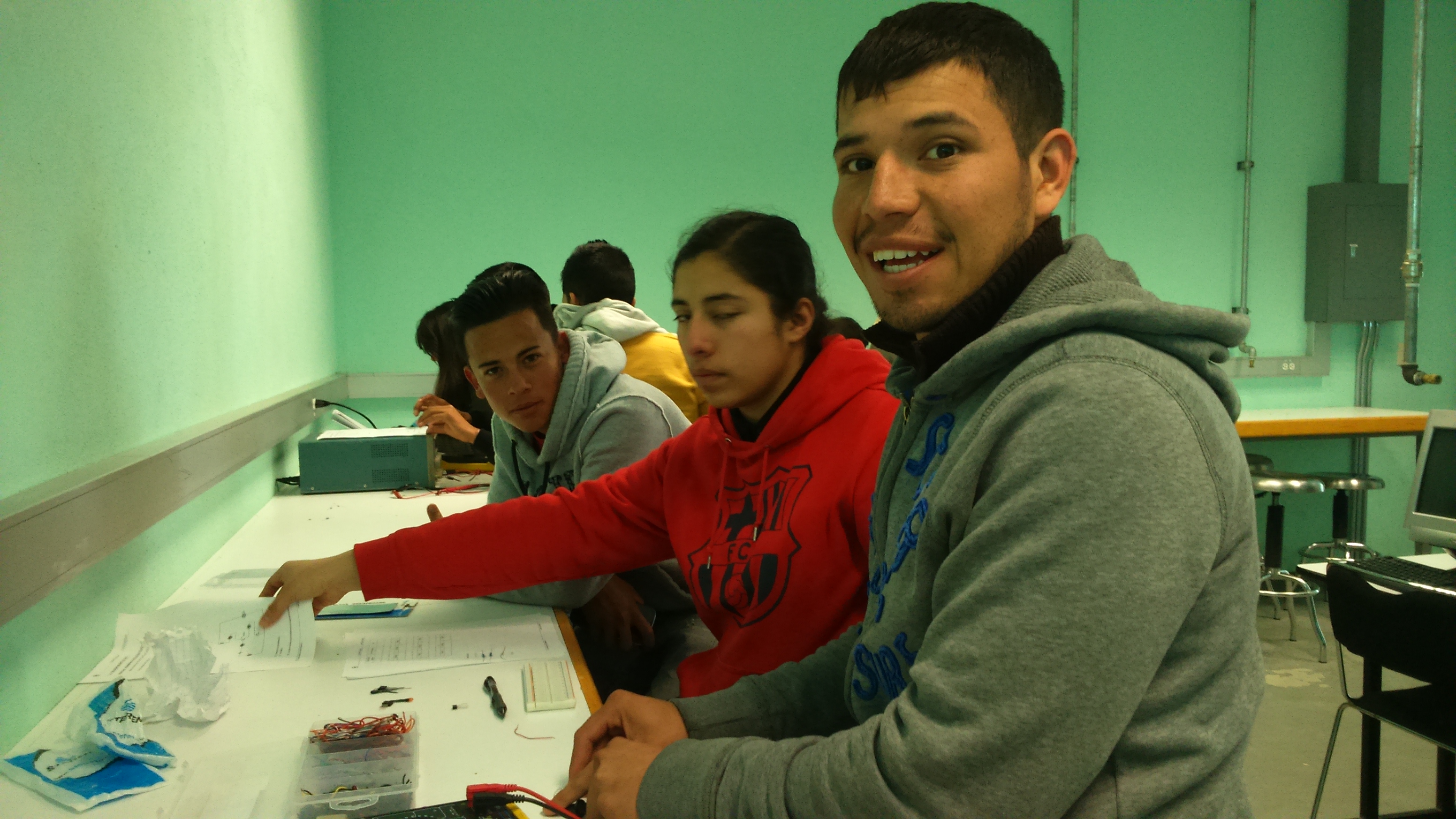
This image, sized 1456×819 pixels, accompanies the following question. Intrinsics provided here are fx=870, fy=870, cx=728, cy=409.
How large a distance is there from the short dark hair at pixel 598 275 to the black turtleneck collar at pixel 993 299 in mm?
2312

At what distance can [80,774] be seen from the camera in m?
0.91

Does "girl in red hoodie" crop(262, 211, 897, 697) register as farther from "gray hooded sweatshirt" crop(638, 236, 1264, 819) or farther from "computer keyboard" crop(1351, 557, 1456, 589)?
"computer keyboard" crop(1351, 557, 1456, 589)

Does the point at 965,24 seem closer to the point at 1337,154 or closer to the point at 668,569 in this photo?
the point at 668,569

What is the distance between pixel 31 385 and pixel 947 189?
1.15 m

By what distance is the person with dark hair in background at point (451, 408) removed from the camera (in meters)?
2.87

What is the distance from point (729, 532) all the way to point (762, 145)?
3.41 m

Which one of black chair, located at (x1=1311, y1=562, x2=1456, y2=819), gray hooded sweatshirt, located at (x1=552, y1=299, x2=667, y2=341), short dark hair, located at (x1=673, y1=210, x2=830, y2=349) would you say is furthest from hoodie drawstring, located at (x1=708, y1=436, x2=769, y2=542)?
black chair, located at (x1=1311, y1=562, x2=1456, y2=819)

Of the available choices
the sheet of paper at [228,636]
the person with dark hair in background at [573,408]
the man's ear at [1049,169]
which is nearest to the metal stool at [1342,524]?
the person with dark hair in background at [573,408]

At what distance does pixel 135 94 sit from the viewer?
4.90ft

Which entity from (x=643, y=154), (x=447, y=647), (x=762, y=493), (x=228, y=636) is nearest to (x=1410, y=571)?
(x=762, y=493)

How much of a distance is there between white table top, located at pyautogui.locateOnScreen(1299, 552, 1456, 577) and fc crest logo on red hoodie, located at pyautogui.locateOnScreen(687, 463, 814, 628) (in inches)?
69.4

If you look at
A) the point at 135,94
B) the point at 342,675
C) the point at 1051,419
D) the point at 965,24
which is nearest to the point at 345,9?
the point at 135,94

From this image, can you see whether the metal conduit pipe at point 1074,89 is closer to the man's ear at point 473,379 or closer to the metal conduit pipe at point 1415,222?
the metal conduit pipe at point 1415,222

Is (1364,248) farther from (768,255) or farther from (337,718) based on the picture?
(337,718)
